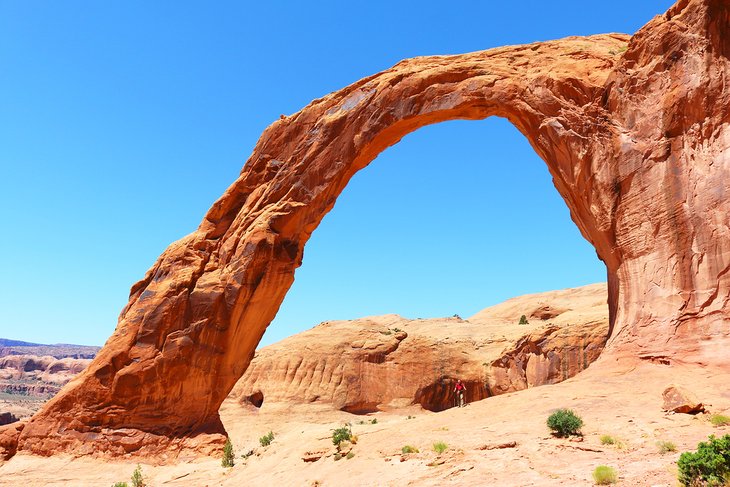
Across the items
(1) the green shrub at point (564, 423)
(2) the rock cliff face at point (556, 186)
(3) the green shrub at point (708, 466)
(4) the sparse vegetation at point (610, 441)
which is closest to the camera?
(3) the green shrub at point (708, 466)

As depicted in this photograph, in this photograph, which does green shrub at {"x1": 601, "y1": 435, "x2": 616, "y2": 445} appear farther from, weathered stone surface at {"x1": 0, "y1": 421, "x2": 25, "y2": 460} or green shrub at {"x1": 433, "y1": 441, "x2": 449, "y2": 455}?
weathered stone surface at {"x1": 0, "y1": 421, "x2": 25, "y2": 460}

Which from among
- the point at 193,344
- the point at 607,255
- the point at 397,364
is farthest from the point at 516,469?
the point at 397,364

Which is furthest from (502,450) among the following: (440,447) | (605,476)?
(605,476)

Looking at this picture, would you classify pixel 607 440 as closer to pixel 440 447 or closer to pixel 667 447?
pixel 667 447

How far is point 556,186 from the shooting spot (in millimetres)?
18578

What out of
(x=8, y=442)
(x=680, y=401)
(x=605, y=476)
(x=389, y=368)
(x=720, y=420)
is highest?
(x=389, y=368)

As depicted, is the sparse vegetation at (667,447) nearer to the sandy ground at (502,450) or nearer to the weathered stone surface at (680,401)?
the sandy ground at (502,450)

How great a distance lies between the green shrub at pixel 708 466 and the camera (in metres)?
6.29

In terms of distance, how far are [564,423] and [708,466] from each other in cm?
324

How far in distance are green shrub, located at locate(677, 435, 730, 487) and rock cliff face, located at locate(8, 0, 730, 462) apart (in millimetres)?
6160

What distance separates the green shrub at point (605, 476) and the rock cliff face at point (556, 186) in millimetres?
6355

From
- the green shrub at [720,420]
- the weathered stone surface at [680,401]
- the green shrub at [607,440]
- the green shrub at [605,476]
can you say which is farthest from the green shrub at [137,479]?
the green shrub at [720,420]

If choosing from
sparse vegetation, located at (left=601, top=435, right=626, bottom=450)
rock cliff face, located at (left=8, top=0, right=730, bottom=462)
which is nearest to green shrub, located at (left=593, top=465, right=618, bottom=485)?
sparse vegetation, located at (left=601, top=435, right=626, bottom=450)

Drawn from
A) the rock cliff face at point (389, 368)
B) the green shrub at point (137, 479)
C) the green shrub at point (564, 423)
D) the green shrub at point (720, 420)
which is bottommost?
the green shrub at point (137, 479)
